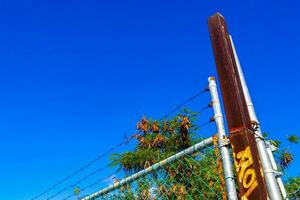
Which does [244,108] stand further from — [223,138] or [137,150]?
[137,150]

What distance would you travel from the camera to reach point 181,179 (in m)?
3.83

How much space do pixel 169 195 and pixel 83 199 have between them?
1.33 metres

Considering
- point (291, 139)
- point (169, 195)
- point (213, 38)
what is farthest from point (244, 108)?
point (291, 139)

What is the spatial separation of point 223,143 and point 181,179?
1.03 m

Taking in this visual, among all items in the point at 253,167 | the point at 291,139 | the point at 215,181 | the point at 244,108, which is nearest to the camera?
the point at 253,167

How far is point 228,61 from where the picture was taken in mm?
2855

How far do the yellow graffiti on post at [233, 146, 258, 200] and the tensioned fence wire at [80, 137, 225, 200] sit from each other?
495mm

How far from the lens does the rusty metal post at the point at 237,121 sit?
2.44m

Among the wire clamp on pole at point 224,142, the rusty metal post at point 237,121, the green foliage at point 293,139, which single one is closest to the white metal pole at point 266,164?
the rusty metal post at point 237,121

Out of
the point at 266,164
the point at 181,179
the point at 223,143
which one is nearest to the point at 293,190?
the point at 181,179

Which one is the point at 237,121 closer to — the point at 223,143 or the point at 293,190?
the point at 223,143

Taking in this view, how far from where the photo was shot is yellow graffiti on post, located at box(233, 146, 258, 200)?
2430mm

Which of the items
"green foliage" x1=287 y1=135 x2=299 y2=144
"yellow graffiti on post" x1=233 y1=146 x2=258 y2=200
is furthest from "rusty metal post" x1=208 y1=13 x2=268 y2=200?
"green foliage" x1=287 y1=135 x2=299 y2=144

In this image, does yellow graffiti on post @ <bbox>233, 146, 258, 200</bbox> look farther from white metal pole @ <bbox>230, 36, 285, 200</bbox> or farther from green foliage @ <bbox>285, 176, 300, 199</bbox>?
green foliage @ <bbox>285, 176, 300, 199</bbox>
